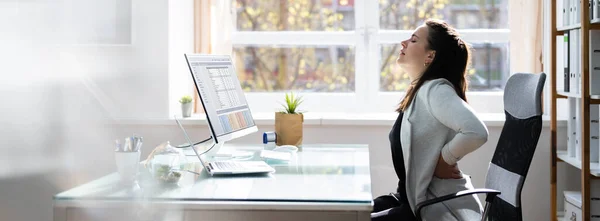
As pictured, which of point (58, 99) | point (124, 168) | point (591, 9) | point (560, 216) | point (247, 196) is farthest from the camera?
point (560, 216)

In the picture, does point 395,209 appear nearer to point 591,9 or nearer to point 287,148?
point 287,148

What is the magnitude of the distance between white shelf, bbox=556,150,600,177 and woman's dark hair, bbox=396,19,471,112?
920mm

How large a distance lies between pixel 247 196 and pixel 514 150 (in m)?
0.83

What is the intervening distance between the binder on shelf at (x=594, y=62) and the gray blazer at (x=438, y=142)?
1.00 meters

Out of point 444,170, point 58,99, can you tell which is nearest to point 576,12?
point 444,170

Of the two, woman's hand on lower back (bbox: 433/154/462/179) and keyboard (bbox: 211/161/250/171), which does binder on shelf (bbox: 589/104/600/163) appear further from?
keyboard (bbox: 211/161/250/171)

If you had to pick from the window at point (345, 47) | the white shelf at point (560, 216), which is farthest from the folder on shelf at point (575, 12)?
the white shelf at point (560, 216)

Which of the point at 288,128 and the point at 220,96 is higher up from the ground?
the point at 220,96

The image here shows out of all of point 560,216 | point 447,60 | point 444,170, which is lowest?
point 560,216

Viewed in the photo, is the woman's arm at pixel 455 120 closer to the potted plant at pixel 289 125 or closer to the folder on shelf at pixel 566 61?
the potted plant at pixel 289 125

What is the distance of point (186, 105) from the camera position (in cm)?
322

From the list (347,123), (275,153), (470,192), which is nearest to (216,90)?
(275,153)

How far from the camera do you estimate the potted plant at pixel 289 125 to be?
262 centimetres

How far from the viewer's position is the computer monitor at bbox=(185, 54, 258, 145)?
211 centimetres
